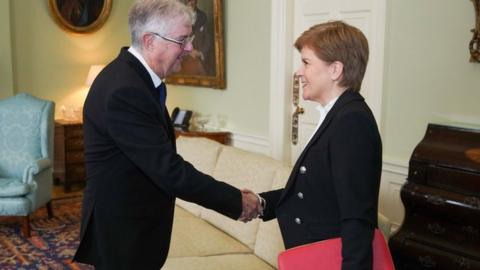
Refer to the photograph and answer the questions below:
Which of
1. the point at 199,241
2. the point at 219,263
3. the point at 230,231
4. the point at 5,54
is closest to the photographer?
the point at 219,263

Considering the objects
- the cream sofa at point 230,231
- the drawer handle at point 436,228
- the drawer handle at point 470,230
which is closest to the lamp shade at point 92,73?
the cream sofa at point 230,231

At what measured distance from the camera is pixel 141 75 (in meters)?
1.88

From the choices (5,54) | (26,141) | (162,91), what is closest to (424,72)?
(162,91)

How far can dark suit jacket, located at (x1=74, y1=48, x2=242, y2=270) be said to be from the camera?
5.92 ft

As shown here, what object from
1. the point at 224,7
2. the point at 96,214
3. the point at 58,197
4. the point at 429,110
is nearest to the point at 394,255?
the point at 429,110

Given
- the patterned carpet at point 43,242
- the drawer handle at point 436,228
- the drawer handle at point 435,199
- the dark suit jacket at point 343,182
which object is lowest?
the patterned carpet at point 43,242

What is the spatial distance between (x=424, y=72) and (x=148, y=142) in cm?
219

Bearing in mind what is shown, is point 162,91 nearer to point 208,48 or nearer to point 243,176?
point 243,176

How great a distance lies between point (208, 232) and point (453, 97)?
5.82 feet

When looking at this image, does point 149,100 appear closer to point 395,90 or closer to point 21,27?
point 395,90

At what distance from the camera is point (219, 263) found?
2973mm

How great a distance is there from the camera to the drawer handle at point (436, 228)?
2625mm

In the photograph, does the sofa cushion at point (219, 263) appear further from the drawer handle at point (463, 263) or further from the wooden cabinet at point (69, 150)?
the wooden cabinet at point (69, 150)

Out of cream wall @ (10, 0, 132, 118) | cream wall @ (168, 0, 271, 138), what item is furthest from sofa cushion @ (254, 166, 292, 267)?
cream wall @ (10, 0, 132, 118)
